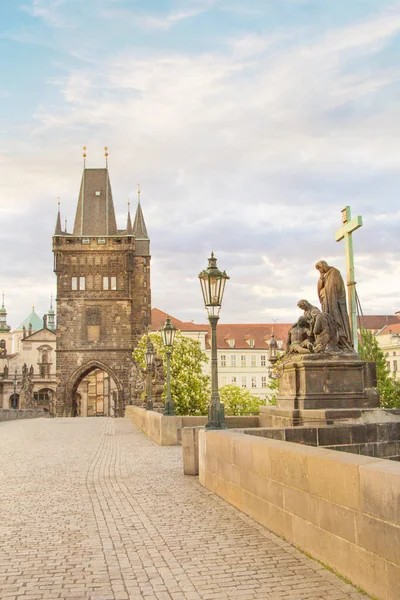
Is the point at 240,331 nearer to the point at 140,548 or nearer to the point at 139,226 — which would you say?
the point at 139,226

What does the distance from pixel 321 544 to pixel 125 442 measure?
50.3ft

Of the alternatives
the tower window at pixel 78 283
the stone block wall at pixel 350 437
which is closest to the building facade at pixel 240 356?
the tower window at pixel 78 283

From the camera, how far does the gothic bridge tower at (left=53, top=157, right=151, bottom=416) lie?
7461cm

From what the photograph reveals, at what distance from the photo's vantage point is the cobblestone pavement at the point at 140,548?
497 centimetres

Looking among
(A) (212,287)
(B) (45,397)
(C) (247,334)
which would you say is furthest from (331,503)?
(B) (45,397)

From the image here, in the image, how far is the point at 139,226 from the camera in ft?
292

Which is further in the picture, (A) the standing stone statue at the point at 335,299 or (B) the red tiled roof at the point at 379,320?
(B) the red tiled roof at the point at 379,320

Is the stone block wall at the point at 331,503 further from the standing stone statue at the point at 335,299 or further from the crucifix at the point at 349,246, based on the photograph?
the crucifix at the point at 349,246

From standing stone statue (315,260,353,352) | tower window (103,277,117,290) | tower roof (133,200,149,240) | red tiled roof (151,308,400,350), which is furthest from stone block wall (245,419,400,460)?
red tiled roof (151,308,400,350)

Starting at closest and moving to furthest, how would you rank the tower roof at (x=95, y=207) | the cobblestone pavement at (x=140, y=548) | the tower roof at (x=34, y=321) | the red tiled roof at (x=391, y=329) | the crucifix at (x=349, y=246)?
1. the cobblestone pavement at (x=140, y=548)
2. the crucifix at (x=349, y=246)
3. the tower roof at (x=95, y=207)
4. the red tiled roof at (x=391, y=329)
5. the tower roof at (x=34, y=321)

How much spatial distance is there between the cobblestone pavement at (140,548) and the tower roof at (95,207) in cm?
7165

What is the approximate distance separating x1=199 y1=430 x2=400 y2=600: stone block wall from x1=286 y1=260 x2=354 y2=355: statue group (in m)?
4.84

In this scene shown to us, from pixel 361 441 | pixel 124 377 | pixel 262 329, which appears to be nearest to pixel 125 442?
pixel 361 441

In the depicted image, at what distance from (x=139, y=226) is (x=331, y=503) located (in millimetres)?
84785
